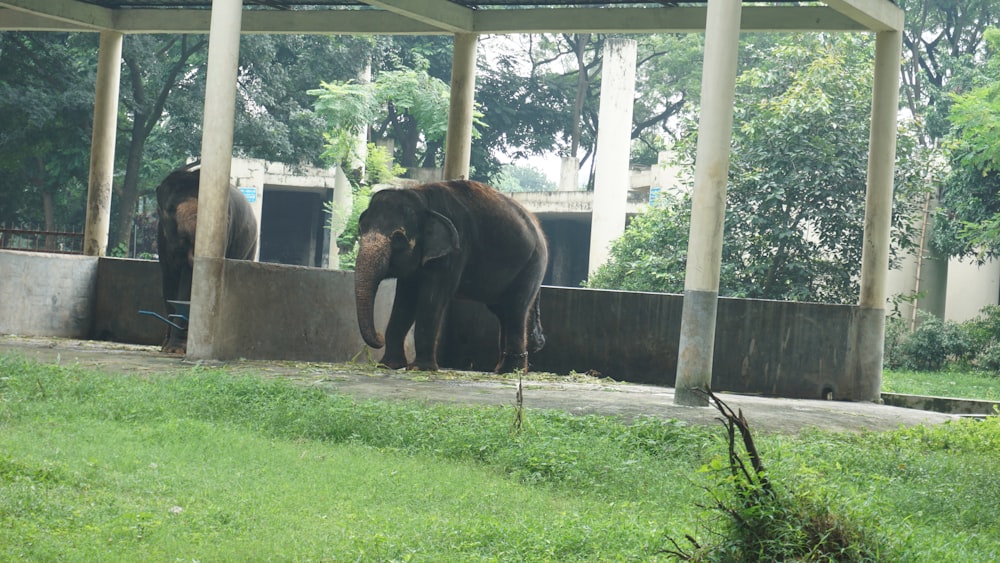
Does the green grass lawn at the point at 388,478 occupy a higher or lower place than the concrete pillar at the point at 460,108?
lower

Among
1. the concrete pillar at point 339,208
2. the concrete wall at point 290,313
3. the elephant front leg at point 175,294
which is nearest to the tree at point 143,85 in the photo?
the concrete pillar at point 339,208

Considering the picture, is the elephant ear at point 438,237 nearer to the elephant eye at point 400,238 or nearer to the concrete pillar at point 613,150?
the elephant eye at point 400,238

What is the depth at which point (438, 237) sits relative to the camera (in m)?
13.0

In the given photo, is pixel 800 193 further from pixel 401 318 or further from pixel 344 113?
pixel 344 113

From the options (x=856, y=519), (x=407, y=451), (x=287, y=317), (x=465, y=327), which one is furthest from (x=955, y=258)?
(x=856, y=519)

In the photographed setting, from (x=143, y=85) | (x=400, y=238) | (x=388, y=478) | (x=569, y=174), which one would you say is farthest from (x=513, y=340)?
(x=569, y=174)

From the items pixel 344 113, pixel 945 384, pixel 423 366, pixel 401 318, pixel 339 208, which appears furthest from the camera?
pixel 339 208

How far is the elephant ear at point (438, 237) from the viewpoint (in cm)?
1300

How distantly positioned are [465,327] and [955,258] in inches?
603

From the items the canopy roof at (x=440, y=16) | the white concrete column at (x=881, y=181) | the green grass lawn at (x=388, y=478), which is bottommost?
the green grass lawn at (x=388, y=478)

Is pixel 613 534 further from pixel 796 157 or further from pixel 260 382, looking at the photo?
pixel 796 157

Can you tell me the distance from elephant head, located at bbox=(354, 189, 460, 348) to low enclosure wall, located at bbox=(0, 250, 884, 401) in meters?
0.90

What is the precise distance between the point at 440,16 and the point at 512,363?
4.43 meters

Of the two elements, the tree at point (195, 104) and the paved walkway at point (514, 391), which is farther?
A: the tree at point (195, 104)
